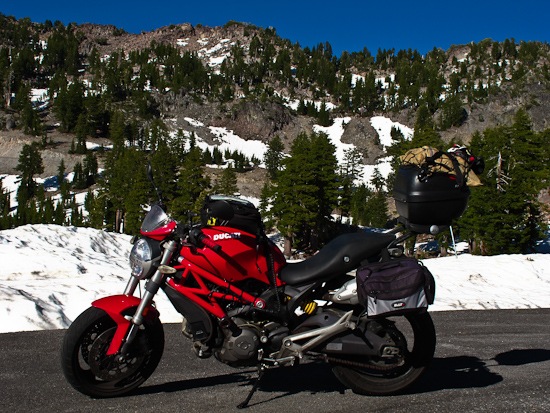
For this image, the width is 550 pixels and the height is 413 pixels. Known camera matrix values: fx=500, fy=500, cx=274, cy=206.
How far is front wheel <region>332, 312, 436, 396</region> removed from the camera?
4.32 metres

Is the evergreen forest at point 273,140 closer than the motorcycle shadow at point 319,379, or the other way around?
the motorcycle shadow at point 319,379

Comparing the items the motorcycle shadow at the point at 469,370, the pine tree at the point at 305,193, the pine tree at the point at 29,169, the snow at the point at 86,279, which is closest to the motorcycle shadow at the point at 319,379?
the motorcycle shadow at the point at 469,370

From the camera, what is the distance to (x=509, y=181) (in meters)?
39.2

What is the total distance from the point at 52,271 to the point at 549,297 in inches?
409

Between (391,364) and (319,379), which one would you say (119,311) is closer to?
(319,379)

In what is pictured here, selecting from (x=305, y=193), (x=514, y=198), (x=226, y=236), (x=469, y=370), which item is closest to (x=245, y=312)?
(x=226, y=236)

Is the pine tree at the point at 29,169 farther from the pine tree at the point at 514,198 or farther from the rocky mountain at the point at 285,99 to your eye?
the pine tree at the point at 514,198

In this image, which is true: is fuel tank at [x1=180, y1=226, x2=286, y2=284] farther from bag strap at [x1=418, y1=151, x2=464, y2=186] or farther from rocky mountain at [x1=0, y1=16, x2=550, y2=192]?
rocky mountain at [x1=0, y1=16, x2=550, y2=192]

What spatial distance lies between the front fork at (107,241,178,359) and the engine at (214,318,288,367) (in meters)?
0.68

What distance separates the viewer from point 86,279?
9.22 meters

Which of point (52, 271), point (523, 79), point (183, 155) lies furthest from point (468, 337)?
point (523, 79)

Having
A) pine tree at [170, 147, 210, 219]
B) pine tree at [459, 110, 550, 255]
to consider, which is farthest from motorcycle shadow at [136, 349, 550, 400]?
pine tree at [170, 147, 210, 219]

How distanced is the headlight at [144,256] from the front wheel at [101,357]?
17.5 inches

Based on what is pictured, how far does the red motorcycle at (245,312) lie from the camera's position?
13.5 feet
